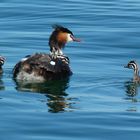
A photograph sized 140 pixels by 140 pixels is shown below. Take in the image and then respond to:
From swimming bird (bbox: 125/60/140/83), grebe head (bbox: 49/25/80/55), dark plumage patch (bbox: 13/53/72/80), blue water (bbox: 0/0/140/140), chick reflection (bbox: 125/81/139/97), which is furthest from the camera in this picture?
grebe head (bbox: 49/25/80/55)

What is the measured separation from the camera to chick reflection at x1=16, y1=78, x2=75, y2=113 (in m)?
15.4

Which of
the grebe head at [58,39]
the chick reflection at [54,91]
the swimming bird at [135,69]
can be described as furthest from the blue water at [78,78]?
the grebe head at [58,39]

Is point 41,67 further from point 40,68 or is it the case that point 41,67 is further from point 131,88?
point 131,88

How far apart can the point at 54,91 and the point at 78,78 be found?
3.55 ft

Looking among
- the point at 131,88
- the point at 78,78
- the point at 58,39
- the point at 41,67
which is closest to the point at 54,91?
the point at 41,67

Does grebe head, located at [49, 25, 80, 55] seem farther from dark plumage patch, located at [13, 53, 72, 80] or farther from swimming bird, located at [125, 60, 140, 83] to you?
swimming bird, located at [125, 60, 140, 83]

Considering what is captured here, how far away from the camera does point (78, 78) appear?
1778 cm

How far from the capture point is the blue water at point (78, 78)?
45.5 feet

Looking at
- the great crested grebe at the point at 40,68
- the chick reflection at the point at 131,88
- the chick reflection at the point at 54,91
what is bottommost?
the chick reflection at the point at 54,91

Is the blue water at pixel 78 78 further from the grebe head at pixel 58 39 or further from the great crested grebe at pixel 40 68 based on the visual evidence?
the grebe head at pixel 58 39

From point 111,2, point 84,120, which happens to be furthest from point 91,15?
point 84,120

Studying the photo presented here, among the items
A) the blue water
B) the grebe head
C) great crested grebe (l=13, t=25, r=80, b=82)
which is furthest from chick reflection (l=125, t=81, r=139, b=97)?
the grebe head

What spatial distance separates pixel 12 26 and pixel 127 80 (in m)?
6.83

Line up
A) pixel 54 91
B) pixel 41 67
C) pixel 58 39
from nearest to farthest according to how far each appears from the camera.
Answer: pixel 54 91, pixel 41 67, pixel 58 39
